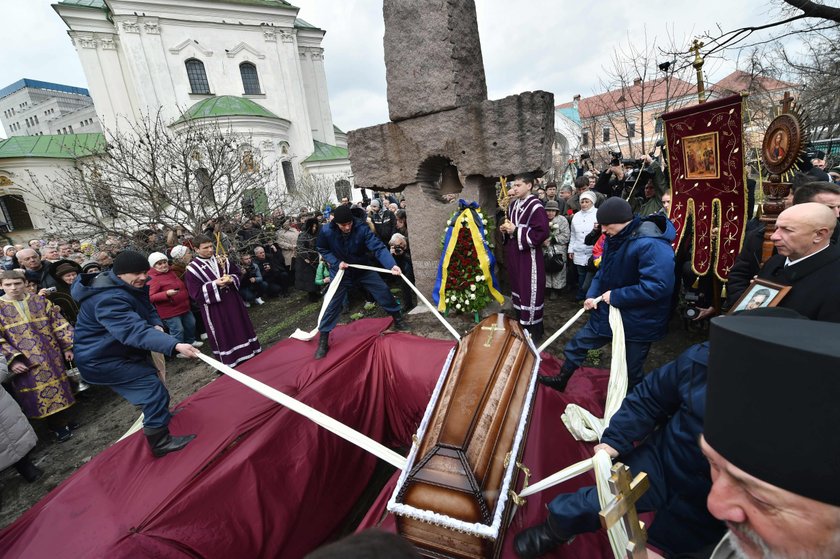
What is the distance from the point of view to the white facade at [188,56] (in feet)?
70.9

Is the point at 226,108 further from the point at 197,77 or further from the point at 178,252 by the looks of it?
the point at 178,252

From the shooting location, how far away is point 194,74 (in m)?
23.7

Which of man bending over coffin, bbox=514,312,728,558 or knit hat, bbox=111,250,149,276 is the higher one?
knit hat, bbox=111,250,149,276

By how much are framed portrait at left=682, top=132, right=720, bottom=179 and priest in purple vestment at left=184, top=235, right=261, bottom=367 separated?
571 cm

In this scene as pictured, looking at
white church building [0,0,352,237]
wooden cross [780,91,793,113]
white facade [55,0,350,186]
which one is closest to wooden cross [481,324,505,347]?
wooden cross [780,91,793,113]

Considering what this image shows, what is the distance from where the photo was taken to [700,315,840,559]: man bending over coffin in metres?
0.77

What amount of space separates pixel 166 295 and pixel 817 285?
7.17 m

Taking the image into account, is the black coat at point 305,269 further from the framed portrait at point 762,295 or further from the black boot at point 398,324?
the framed portrait at point 762,295

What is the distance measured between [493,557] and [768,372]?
1455 mm

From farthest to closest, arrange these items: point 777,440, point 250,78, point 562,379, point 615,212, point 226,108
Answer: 1. point 250,78
2. point 226,108
3. point 562,379
4. point 615,212
5. point 777,440

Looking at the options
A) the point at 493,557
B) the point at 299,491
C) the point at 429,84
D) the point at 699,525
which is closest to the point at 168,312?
the point at 299,491

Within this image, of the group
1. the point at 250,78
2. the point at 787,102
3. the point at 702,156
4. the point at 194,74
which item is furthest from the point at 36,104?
the point at 787,102

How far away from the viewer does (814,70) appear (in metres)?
10.2

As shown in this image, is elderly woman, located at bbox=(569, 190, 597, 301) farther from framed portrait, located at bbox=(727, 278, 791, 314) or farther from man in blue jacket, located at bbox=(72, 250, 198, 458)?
man in blue jacket, located at bbox=(72, 250, 198, 458)
